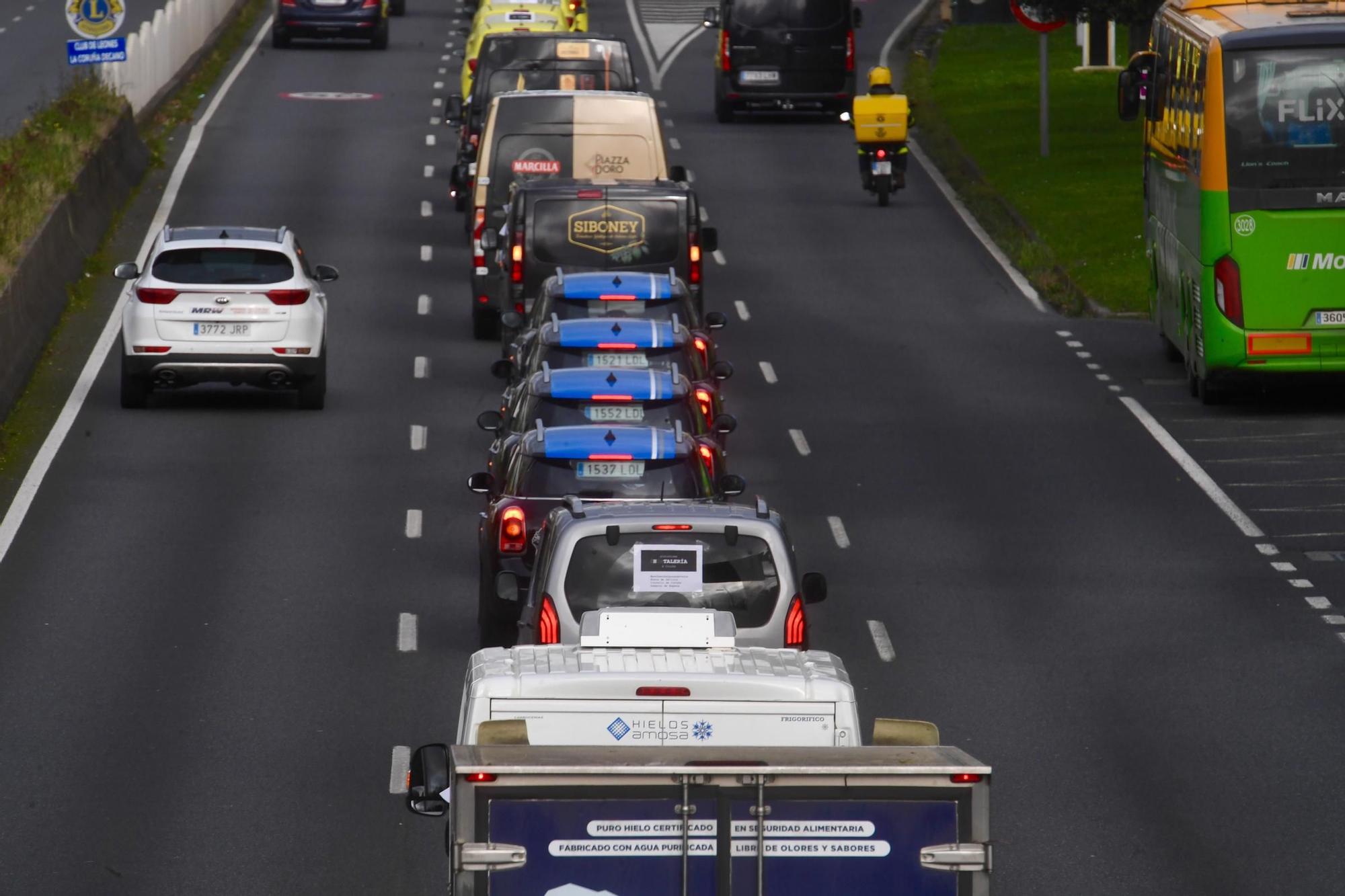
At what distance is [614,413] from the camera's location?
20578 mm

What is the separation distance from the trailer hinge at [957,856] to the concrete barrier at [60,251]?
19591 mm

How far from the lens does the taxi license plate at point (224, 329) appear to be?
27.1 metres

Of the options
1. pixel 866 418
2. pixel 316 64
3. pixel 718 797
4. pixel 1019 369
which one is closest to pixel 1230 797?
pixel 718 797

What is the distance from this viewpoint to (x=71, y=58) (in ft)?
121

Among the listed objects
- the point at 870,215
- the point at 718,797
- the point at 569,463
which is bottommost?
the point at 870,215

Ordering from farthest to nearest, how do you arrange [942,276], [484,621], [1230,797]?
1. [942,276]
2. [484,621]
3. [1230,797]

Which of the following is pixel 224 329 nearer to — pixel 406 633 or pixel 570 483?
pixel 406 633

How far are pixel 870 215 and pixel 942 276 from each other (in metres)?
5.06

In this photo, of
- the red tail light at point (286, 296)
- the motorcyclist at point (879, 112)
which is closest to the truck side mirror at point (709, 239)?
the red tail light at point (286, 296)

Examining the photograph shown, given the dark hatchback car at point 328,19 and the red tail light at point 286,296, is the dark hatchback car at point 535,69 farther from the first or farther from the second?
the dark hatchback car at point 328,19

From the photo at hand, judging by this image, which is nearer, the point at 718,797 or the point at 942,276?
the point at 718,797

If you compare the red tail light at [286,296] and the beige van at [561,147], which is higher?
the beige van at [561,147]

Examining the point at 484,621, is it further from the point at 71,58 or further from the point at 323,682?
the point at 71,58

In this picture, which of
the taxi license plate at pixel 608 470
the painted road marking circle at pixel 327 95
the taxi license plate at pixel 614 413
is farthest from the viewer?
the painted road marking circle at pixel 327 95
